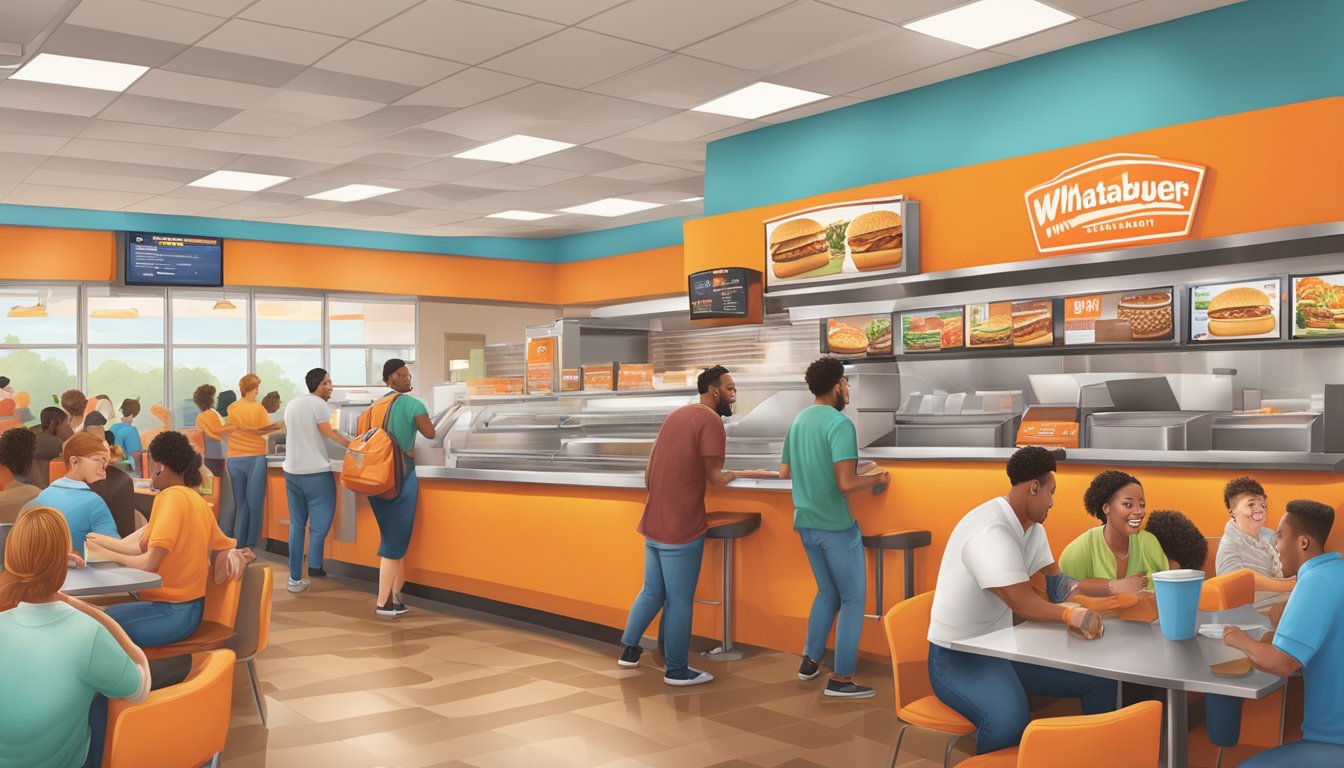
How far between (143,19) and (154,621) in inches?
123

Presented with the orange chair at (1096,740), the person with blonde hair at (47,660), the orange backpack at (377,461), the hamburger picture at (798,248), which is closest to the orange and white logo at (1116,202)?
the hamburger picture at (798,248)

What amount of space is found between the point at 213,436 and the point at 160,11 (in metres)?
4.72

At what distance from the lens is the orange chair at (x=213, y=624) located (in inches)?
161

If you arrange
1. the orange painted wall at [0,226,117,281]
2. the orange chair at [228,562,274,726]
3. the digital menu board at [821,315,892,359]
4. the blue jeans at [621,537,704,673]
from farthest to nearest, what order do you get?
the orange painted wall at [0,226,117,281] < the digital menu board at [821,315,892,359] < the blue jeans at [621,537,704,673] < the orange chair at [228,562,274,726]

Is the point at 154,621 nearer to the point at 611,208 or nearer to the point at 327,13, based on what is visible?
the point at 327,13

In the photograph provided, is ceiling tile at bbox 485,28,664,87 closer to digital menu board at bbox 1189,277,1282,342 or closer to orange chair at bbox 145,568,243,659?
digital menu board at bbox 1189,277,1282,342

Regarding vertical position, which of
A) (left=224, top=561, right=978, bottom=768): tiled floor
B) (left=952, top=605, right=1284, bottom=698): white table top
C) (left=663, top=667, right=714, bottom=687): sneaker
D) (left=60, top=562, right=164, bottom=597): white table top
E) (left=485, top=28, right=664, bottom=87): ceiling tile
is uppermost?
(left=485, top=28, right=664, bottom=87): ceiling tile

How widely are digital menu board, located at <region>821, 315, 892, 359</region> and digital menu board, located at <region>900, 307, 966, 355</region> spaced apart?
11cm

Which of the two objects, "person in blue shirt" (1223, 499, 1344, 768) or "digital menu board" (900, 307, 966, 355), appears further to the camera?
"digital menu board" (900, 307, 966, 355)

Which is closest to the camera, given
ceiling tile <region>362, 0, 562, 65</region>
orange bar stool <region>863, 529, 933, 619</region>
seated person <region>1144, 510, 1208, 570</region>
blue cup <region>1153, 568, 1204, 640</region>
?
blue cup <region>1153, 568, 1204, 640</region>

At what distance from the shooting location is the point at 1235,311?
4.99 m

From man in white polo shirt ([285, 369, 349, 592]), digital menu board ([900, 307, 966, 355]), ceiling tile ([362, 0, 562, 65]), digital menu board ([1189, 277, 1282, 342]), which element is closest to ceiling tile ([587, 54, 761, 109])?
ceiling tile ([362, 0, 562, 65])

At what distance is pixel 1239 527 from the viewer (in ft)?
13.0

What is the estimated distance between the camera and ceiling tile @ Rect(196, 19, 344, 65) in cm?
564
